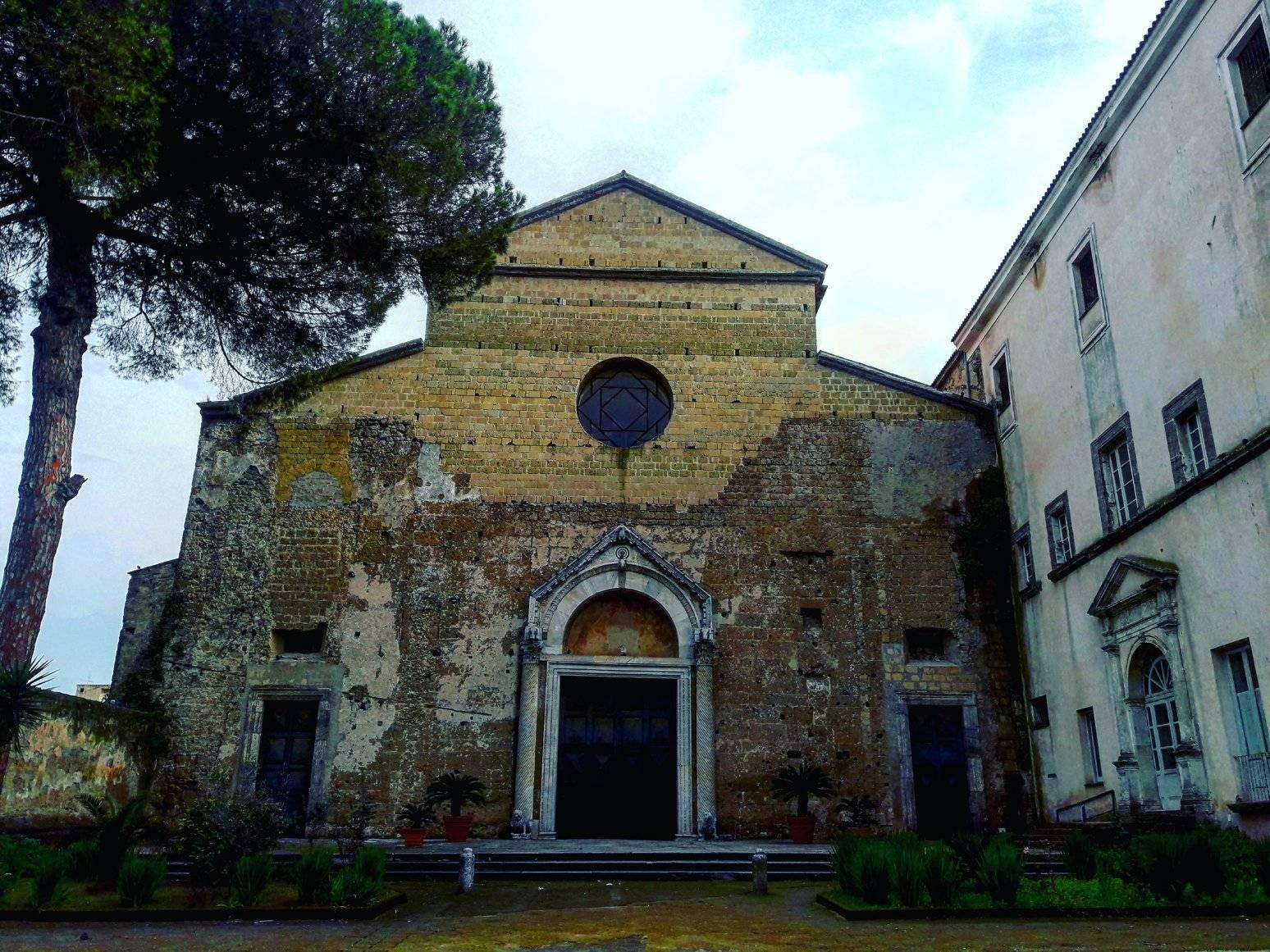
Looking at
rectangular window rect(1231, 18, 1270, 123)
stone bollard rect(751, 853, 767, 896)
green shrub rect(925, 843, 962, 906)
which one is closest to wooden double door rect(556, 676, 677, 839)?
stone bollard rect(751, 853, 767, 896)

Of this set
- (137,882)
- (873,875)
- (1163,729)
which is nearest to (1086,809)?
(1163,729)

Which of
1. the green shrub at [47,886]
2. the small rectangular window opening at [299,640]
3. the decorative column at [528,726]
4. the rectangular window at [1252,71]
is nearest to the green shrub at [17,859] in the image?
the green shrub at [47,886]

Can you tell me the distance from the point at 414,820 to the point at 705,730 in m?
4.47

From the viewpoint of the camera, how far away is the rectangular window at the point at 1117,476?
13.0 m

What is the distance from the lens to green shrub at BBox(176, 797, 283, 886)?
9008mm

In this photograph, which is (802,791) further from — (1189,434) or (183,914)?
(183,914)

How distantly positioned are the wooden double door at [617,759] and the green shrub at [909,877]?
7.11 m

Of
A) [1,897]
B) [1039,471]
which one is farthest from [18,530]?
[1039,471]

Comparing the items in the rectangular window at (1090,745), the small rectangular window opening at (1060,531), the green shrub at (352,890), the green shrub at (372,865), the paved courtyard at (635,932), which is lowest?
the paved courtyard at (635,932)

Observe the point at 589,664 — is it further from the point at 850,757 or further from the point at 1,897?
the point at 1,897

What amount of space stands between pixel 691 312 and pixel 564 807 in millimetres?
8692

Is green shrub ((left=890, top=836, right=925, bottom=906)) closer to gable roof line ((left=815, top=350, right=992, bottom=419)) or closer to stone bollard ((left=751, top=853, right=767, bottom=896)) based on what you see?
stone bollard ((left=751, top=853, right=767, bottom=896))

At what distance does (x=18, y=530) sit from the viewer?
33.0 feet

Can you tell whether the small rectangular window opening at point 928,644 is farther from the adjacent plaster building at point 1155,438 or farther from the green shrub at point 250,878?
the green shrub at point 250,878
